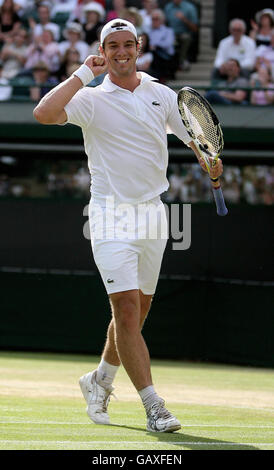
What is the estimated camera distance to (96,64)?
6.57 metres

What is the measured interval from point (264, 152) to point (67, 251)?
344cm

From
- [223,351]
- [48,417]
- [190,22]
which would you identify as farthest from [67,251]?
[48,417]

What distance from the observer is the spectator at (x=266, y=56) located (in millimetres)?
15555

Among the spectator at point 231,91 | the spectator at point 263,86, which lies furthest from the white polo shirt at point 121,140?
the spectator at point 231,91

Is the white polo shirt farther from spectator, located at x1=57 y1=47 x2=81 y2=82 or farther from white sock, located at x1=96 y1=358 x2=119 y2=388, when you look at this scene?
spectator, located at x1=57 y1=47 x2=81 y2=82

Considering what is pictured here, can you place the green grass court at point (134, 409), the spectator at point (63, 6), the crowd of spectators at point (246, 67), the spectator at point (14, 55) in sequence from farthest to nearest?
the spectator at point (63, 6), the spectator at point (14, 55), the crowd of spectators at point (246, 67), the green grass court at point (134, 409)

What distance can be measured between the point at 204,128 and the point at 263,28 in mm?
10072

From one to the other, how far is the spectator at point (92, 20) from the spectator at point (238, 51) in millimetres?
2488

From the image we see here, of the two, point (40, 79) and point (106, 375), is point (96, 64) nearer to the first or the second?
point (106, 375)

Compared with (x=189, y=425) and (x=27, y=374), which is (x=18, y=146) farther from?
(x=189, y=425)

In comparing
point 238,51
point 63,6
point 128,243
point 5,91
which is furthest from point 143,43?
point 128,243

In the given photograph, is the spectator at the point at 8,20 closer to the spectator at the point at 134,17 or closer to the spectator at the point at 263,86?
the spectator at the point at 134,17

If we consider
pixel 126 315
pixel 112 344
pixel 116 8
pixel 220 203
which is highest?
Answer: pixel 116 8

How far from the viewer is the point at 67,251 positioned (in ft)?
47.8
